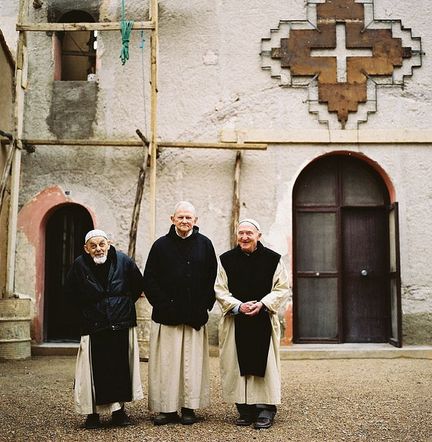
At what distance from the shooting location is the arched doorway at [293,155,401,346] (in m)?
8.56

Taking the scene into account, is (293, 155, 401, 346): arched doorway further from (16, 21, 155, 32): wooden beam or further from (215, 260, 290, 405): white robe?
(215, 260, 290, 405): white robe

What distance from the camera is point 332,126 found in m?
8.52

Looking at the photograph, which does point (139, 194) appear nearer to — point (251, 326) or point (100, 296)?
point (100, 296)

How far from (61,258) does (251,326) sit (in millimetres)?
4627

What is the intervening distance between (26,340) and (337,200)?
434cm

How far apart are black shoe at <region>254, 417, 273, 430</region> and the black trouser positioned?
7 centimetres

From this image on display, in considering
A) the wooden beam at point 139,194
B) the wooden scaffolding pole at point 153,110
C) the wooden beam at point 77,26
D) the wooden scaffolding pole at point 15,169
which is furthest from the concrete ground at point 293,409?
the wooden beam at point 77,26

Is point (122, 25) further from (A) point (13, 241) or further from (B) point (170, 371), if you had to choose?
(B) point (170, 371)

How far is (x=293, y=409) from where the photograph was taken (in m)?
5.05

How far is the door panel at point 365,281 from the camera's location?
8.58m

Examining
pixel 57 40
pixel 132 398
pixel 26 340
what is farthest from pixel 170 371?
pixel 57 40

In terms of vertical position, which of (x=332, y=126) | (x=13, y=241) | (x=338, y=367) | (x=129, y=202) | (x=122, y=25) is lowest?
(x=338, y=367)

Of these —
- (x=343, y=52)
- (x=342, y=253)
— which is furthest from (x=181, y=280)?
(x=343, y=52)

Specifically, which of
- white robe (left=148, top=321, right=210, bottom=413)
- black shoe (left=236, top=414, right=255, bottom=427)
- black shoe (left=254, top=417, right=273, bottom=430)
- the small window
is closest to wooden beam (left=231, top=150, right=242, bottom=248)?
the small window
